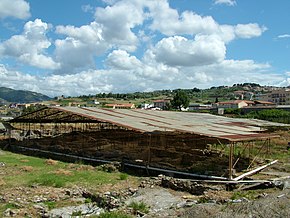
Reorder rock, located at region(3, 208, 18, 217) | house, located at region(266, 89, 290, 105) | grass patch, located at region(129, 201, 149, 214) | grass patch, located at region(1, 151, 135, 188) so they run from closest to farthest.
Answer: rock, located at region(3, 208, 18, 217)
grass patch, located at region(129, 201, 149, 214)
grass patch, located at region(1, 151, 135, 188)
house, located at region(266, 89, 290, 105)

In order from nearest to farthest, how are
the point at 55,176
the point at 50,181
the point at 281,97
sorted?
the point at 50,181 < the point at 55,176 < the point at 281,97

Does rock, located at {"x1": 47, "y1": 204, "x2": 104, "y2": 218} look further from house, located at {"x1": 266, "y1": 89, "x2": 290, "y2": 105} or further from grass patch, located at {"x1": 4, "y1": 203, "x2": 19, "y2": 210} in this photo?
house, located at {"x1": 266, "y1": 89, "x2": 290, "y2": 105}

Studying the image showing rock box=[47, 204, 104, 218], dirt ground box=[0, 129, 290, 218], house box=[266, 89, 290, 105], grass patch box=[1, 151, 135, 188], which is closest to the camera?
dirt ground box=[0, 129, 290, 218]

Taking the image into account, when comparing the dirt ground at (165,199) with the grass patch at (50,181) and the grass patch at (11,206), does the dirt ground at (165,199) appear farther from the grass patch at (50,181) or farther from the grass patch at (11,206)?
the grass patch at (50,181)

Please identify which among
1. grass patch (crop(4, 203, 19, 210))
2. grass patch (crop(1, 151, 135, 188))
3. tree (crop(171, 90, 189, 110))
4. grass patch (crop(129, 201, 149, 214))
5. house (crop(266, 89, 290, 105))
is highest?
house (crop(266, 89, 290, 105))

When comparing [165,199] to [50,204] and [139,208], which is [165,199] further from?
[50,204]

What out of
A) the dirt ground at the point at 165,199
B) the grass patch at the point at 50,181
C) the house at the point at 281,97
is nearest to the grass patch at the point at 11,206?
the dirt ground at the point at 165,199

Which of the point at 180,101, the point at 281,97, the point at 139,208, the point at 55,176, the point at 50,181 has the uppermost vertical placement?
the point at 281,97

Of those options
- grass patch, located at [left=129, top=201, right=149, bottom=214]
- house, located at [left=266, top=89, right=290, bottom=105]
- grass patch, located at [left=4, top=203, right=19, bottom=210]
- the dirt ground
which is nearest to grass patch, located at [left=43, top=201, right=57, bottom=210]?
the dirt ground

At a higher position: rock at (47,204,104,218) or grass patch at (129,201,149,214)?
grass patch at (129,201,149,214)

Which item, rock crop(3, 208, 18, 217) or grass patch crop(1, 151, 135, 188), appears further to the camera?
grass patch crop(1, 151, 135, 188)

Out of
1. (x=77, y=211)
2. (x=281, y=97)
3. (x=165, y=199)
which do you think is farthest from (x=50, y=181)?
(x=281, y=97)

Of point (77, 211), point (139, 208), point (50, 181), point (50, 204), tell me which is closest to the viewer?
Answer: point (139, 208)

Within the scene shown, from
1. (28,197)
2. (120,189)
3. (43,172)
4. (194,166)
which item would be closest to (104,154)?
(43,172)
